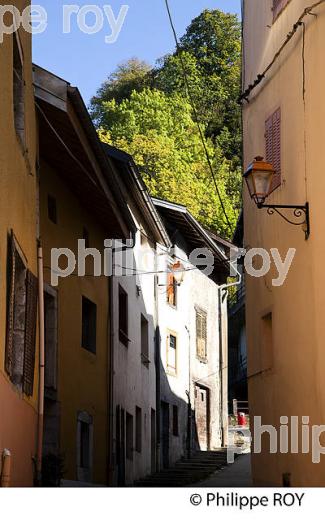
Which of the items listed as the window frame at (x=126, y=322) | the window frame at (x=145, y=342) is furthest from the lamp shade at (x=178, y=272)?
the window frame at (x=126, y=322)

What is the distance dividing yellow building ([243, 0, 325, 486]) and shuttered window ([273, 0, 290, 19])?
0.05 ft

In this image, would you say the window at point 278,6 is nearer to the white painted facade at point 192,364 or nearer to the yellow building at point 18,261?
the yellow building at point 18,261

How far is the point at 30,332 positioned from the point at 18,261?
48.2 inches

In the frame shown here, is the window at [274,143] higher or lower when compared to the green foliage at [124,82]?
lower

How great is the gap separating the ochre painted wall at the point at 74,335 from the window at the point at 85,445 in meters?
0.19

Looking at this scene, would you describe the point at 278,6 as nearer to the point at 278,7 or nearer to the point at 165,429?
the point at 278,7

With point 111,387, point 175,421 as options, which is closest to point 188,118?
point 175,421

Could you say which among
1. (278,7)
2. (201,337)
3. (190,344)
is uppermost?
(278,7)

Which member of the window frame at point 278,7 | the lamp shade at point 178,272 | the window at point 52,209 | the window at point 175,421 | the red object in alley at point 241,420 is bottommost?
the window at point 175,421

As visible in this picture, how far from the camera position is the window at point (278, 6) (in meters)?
16.0

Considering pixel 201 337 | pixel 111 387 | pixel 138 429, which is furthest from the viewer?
pixel 201 337

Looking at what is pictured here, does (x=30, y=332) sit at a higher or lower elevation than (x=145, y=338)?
lower

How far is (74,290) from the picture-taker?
18719 millimetres

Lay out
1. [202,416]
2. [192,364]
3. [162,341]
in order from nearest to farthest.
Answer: [162,341], [192,364], [202,416]
